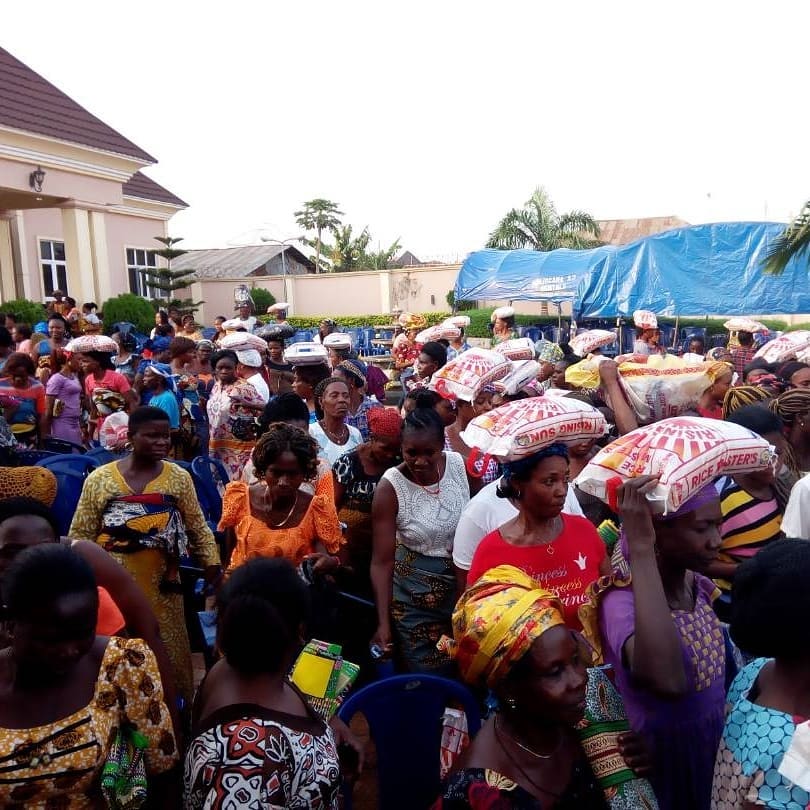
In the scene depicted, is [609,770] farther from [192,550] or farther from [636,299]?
[636,299]

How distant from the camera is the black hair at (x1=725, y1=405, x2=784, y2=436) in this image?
11.0 feet

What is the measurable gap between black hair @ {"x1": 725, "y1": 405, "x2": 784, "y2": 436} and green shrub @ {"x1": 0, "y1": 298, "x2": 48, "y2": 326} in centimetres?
1484

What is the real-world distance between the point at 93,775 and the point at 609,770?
137cm

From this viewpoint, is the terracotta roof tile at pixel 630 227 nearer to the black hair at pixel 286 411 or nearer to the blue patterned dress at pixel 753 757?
the black hair at pixel 286 411

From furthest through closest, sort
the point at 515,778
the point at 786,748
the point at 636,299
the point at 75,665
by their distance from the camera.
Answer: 1. the point at 636,299
2. the point at 75,665
3. the point at 515,778
4. the point at 786,748

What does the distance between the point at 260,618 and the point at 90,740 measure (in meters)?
0.54

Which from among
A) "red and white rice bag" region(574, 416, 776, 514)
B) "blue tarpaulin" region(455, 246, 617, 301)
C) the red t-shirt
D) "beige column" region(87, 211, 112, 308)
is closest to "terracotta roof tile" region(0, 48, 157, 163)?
"beige column" region(87, 211, 112, 308)

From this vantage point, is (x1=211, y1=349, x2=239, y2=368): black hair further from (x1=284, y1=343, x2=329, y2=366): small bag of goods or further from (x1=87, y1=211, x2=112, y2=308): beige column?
(x1=87, y1=211, x2=112, y2=308): beige column

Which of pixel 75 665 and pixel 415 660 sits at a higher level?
pixel 75 665

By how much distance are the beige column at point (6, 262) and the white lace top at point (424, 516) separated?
1807cm

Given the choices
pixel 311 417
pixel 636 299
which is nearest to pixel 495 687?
pixel 311 417

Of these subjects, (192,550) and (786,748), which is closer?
(786,748)

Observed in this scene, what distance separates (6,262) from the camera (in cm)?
1834

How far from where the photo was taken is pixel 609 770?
6.26 ft
